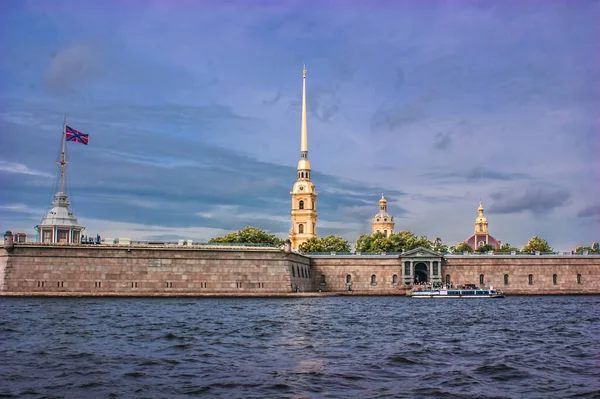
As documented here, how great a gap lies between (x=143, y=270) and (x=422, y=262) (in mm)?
46859

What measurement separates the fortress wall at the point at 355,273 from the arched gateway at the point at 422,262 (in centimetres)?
169

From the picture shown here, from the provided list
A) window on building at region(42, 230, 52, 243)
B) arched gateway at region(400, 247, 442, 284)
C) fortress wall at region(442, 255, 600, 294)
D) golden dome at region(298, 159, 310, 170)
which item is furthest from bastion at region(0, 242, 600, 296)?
golden dome at region(298, 159, 310, 170)

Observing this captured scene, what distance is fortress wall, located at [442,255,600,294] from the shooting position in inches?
4053

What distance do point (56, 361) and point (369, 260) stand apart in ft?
263

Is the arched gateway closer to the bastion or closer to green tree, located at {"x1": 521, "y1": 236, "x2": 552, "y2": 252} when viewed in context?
the bastion

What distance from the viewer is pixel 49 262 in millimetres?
72250

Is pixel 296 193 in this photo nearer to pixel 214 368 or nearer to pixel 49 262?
pixel 49 262

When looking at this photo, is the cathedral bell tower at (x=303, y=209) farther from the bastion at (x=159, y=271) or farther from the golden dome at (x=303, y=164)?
the bastion at (x=159, y=271)

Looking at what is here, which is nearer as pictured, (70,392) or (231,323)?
(70,392)

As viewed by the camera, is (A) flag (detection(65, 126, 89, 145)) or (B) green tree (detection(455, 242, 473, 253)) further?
(B) green tree (detection(455, 242, 473, 253))

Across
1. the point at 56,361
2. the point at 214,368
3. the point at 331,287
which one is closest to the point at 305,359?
the point at 214,368

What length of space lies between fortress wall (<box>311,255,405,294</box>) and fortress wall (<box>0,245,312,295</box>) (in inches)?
843

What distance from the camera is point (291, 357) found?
93.0 ft

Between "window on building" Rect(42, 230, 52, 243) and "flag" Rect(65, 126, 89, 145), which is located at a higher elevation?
"flag" Rect(65, 126, 89, 145)
